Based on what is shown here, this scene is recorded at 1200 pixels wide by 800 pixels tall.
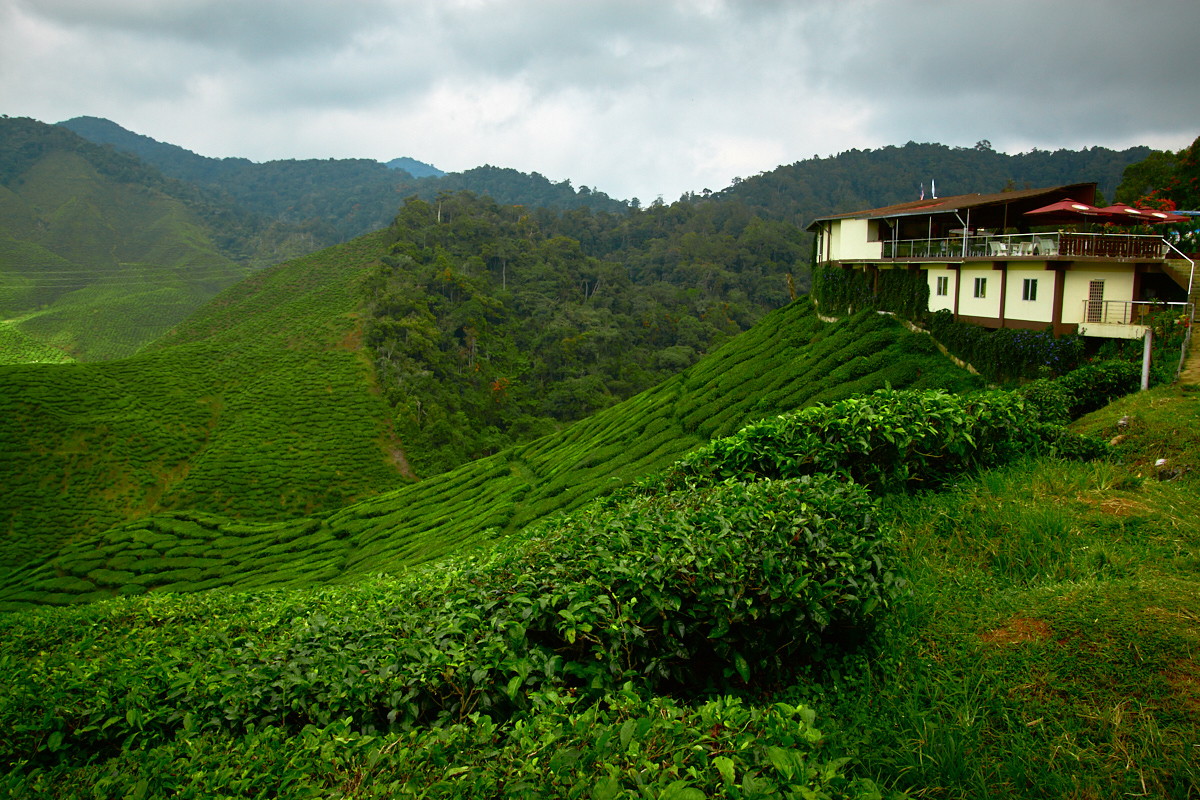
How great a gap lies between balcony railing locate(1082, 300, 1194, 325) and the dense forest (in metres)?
29.0

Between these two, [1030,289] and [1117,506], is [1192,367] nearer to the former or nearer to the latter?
[1030,289]

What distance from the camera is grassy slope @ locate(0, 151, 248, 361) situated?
78.1 metres

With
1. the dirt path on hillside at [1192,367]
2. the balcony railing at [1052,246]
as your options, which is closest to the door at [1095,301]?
the balcony railing at [1052,246]

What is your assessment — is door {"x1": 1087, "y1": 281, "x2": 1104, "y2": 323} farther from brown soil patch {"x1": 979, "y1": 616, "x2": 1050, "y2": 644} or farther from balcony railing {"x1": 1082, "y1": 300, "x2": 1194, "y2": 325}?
brown soil patch {"x1": 979, "y1": 616, "x2": 1050, "y2": 644}

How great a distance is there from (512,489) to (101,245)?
12478cm

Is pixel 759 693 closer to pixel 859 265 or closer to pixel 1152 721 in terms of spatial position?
pixel 1152 721

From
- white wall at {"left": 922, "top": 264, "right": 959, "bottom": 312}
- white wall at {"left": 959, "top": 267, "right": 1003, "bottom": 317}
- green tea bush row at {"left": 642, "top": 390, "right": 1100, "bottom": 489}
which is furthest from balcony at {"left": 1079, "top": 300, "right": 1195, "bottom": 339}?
green tea bush row at {"left": 642, "top": 390, "right": 1100, "bottom": 489}

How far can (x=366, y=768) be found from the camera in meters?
3.29

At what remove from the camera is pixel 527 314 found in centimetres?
7512

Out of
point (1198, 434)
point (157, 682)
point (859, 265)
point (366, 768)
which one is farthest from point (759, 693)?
point (859, 265)

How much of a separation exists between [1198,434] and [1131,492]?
2.86 m

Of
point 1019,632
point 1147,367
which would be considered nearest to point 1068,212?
point 1147,367

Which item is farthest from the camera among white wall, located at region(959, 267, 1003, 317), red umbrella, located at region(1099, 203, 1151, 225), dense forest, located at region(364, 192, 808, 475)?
dense forest, located at region(364, 192, 808, 475)

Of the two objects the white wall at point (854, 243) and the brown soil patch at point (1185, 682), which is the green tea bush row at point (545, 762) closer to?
the brown soil patch at point (1185, 682)
